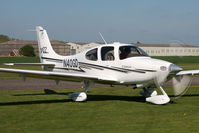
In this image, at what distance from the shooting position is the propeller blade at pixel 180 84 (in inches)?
414

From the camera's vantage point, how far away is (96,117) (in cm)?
840

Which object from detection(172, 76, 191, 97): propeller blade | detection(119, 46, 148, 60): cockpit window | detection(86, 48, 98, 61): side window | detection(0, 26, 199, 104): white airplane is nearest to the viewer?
detection(0, 26, 199, 104): white airplane

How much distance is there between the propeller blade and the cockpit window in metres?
1.46

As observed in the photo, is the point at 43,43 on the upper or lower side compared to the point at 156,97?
upper

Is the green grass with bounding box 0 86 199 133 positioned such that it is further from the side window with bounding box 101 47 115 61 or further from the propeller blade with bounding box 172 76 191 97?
the side window with bounding box 101 47 115 61

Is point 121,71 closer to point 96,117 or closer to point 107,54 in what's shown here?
point 107,54

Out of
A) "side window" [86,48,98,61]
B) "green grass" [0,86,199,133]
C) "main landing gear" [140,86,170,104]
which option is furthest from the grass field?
"side window" [86,48,98,61]

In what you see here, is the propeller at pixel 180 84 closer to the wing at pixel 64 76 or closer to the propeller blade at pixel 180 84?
the propeller blade at pixel 180 84

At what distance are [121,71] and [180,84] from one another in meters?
2.11

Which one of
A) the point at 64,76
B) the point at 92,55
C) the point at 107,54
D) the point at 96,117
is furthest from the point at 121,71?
the point at 96,117

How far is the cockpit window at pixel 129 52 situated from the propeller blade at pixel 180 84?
146 centimetres

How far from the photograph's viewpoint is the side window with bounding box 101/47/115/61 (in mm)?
11430

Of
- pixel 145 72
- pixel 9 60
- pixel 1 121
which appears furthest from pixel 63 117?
pixel 9 60

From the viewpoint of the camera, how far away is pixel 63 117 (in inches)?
330
